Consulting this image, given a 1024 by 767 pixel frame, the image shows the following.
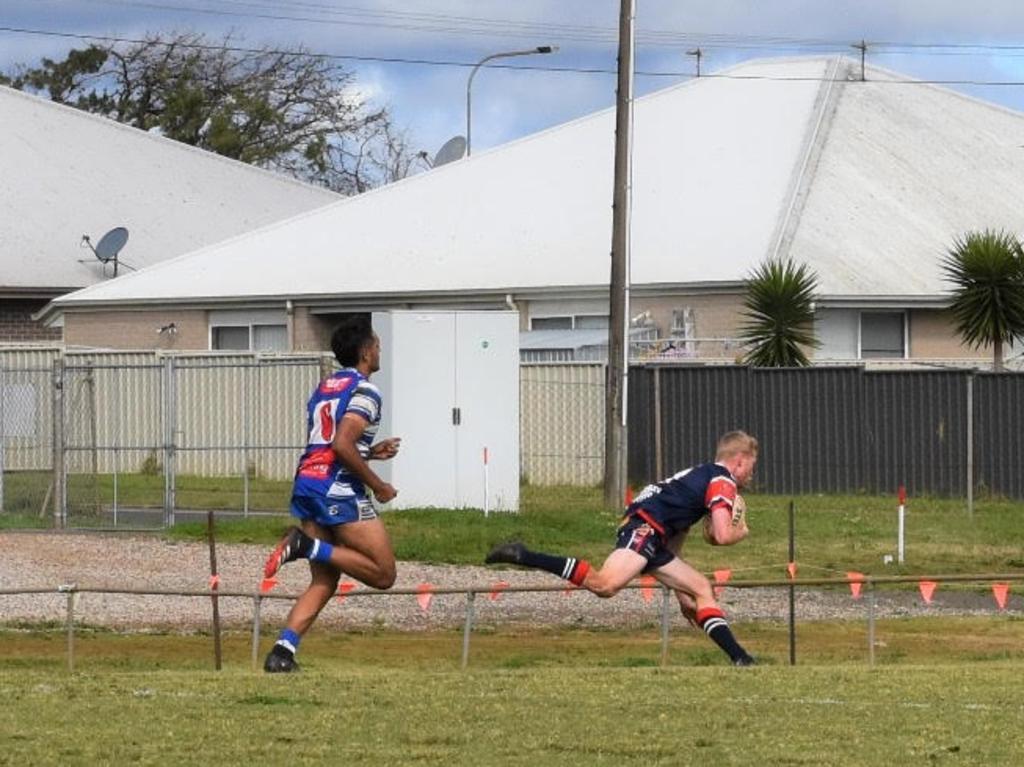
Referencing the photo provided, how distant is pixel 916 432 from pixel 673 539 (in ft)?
70.0

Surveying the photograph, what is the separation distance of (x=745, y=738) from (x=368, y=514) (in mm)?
3367

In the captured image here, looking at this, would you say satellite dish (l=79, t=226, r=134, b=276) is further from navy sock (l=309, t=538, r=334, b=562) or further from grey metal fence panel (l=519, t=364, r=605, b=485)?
navy sock (l=309, t=538, r=334, b=562)

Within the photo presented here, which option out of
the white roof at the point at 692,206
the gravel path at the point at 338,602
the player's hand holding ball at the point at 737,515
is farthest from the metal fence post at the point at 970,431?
the player's hand holding ball at the point at 737,515

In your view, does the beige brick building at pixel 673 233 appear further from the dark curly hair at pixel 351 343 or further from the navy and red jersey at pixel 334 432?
the navy and red jersey at pixel 334 432

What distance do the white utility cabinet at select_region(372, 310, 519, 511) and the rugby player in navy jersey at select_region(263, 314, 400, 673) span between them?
16.3 m

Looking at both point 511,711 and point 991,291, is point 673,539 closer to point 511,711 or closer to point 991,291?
point 511,711

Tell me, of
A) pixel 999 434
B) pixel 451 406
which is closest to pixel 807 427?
pixel 999 434

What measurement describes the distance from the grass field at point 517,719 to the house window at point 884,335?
27.4m

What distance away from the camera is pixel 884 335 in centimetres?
3841

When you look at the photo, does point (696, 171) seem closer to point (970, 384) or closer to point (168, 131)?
point (970, 384)

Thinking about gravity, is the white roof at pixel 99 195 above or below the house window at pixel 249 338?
above

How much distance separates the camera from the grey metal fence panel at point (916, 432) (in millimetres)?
32375

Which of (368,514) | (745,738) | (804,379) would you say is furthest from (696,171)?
(745,738)

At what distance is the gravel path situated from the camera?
1941 centimetres
